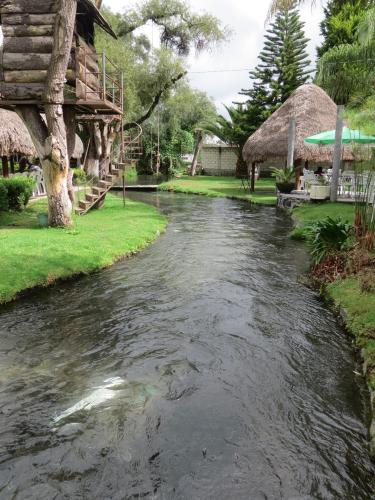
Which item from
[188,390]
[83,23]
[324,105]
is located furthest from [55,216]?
[324,105]

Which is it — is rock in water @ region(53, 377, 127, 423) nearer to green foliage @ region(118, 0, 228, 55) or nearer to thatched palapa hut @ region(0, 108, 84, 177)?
thatched palapa hut @ region(0, 108, 84, 177)

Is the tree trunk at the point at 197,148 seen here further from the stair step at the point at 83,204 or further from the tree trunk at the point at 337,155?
the stair step at the point at 83,204

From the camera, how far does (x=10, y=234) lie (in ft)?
33.7

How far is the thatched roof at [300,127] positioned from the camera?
64.4ft

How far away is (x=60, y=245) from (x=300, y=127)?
49.0 feet

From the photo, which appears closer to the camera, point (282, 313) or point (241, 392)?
point (241, 392)

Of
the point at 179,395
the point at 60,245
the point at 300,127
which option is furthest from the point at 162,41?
the point at 179,395

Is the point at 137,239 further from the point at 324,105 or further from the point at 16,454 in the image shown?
the point at 324,105

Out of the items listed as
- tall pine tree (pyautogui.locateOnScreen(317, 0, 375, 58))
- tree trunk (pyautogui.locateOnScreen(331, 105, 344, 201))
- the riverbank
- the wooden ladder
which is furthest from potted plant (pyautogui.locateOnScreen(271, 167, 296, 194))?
tall pine tree (pyautogui.locateOnScreen(317, 0, 375, 58))

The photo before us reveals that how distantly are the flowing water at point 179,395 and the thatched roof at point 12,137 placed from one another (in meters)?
8.73

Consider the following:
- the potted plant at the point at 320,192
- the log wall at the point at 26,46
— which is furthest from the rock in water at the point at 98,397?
the potted plant at the point at 320,192

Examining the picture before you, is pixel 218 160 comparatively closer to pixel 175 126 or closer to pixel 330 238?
pixel 175 126

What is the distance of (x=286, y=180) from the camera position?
60.6ft

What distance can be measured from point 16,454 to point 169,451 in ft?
4.31
